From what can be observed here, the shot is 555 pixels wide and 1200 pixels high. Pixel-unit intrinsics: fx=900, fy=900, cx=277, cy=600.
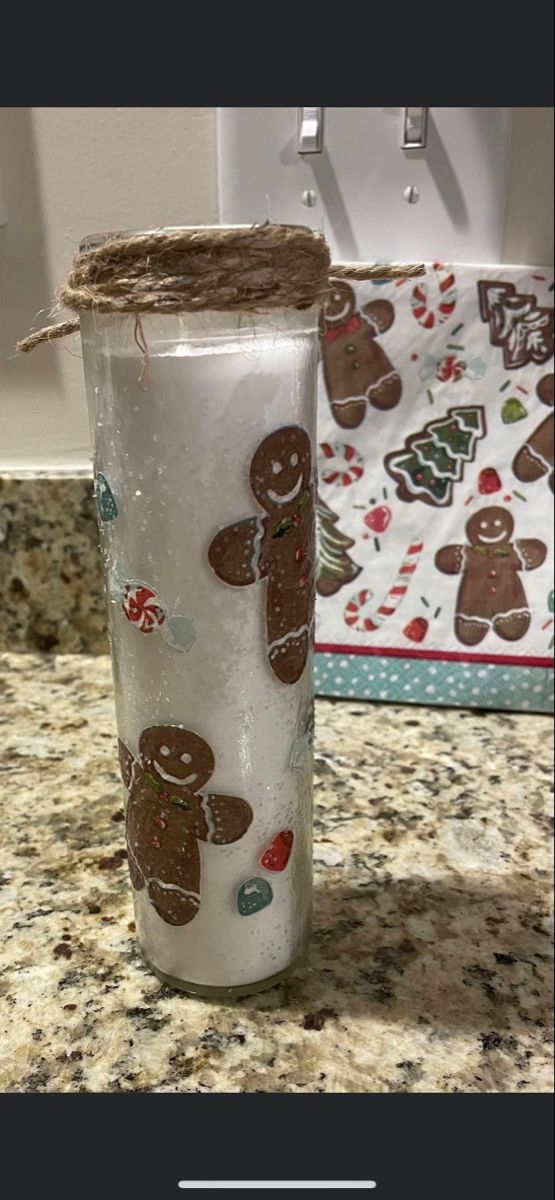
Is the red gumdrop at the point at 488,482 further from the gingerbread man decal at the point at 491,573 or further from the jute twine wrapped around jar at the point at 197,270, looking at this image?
the jute twine wrapped around jar at the point at 197,270

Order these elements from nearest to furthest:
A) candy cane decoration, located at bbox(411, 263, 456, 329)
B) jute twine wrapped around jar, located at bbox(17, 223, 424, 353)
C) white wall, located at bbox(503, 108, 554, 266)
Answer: jute twine wrapped around jar, located at bbox(17, 223, 424, 353) → white wall, located at bbox(503, 108, 554, 266) → candy cane decoration, located at bbox(411, 263, 456, 329)

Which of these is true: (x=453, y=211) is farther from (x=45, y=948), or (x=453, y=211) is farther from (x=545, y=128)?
(x=45, y=948)

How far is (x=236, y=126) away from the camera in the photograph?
0.39m

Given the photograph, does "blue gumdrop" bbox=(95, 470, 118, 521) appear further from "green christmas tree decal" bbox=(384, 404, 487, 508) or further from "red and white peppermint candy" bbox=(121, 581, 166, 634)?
"green christmas tree decal" bbox=(384, 404, 487, 508)

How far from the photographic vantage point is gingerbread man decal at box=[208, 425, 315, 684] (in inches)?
14.1

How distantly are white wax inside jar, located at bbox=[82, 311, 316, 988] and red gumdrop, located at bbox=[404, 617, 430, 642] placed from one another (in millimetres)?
287

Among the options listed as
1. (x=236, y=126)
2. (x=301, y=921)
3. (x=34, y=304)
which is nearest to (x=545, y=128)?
(x=236, y=126)

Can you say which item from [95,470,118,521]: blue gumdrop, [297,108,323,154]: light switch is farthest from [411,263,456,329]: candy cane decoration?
[95,470,118,521]: blue gumdrop

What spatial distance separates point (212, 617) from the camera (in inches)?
14.5

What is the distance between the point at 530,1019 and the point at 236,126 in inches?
16.8

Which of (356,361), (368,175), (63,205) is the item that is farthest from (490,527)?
(63,205)

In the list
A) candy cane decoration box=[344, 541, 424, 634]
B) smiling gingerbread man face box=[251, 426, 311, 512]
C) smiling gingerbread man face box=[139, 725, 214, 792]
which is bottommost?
candy cane decoration box=[344, 541, 424, 634]

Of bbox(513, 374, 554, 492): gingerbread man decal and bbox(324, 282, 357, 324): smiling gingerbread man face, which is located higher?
bbox(324, 282, 357, 324): smiling gingerbread man face

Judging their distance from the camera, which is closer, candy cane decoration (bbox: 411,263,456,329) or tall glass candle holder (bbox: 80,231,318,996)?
tall glass candle holder (bbox: 80,231,318,996)
